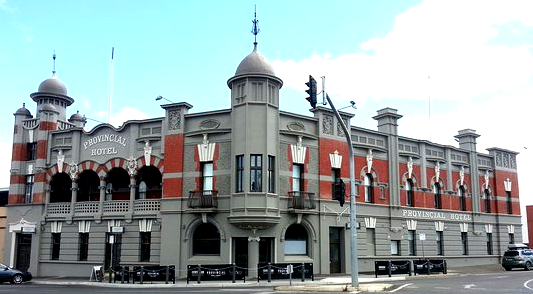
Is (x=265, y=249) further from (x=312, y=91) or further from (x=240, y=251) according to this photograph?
(x=312, y=91)

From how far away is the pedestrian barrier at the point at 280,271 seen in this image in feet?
91.4

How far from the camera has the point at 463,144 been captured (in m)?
46.0

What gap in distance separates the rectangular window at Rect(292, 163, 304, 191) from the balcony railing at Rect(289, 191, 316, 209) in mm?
890

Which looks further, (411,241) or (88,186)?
(411,241)

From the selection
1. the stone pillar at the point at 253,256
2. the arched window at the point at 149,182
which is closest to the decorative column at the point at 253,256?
the stone pillar at the point at 253,256

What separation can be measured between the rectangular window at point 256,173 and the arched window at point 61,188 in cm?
1533

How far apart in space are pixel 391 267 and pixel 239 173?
10575 mm

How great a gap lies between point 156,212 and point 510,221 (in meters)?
32.1

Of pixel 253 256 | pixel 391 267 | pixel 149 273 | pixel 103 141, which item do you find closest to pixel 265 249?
pixel 253 256

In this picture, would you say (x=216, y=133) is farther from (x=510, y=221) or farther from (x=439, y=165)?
(x=510, y=221)

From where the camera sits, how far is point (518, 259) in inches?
1532

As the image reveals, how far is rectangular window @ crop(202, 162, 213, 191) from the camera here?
32.7 metres

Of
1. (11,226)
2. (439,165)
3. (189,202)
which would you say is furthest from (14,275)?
(439,165)

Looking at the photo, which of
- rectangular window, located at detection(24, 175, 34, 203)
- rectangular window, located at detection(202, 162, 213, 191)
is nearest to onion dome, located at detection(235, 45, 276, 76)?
rectangular window, located at detection(202, 162, 213, 191)
